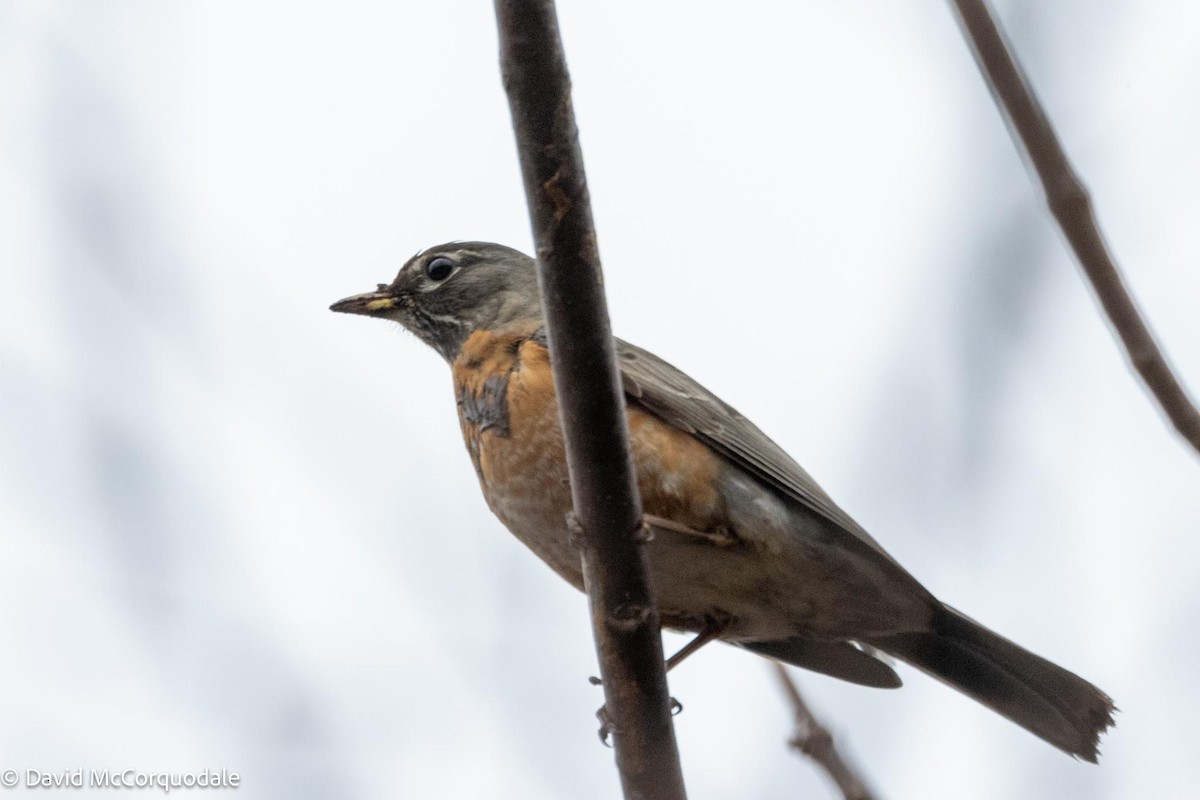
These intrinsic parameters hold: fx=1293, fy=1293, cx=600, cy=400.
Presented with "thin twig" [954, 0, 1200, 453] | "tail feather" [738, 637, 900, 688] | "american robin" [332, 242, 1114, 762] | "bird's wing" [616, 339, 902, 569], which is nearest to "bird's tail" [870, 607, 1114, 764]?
"american robin" [332, 242, 1114, 762]

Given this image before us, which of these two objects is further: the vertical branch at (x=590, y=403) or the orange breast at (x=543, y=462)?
the orange breast at (x=543, y=462)

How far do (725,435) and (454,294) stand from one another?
7.01 ft

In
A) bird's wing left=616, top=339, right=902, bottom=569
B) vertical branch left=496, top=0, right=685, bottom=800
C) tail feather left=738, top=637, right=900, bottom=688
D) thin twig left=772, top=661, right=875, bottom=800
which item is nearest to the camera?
thin twig left=772, top=661, right=875, bottom=800

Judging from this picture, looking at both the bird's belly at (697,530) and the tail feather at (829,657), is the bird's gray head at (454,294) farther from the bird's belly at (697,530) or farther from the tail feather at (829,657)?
the tail feather at (829,657)

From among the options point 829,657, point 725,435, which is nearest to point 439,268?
point 725,435

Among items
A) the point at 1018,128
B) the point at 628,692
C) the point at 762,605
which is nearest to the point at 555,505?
the point at 762,605

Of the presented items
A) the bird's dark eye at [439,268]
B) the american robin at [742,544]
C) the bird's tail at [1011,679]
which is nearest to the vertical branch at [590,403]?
the american robin at [742,544]

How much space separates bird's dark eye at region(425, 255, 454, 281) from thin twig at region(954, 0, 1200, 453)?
5.36m

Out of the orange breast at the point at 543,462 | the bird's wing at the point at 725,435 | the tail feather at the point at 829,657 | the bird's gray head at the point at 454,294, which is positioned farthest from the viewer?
the bird's gray head at the point at 454,294

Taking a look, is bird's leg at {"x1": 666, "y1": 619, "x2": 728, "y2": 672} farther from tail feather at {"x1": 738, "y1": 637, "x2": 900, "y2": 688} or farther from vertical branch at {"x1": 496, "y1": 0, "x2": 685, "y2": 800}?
vertical branch at {"x1": 496, "y1": 0, "x2": 685, "y2": 800}

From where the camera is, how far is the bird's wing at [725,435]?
5559 mm

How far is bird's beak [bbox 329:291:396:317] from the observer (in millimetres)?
7312

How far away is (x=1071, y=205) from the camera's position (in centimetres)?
213

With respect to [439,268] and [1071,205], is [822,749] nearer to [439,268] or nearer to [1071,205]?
[1071,205]
